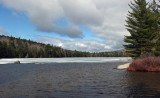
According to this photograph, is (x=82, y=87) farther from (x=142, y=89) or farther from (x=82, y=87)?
(x=142, y=89)

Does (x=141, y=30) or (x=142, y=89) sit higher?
(x=141, y=30)

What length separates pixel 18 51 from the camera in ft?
517

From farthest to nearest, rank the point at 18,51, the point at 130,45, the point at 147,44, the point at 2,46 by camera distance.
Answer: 1. the point at 18,51
2. the point at 2,46
3. the point at 130,45
4. the point at 147,44

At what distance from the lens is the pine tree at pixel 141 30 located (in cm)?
3698

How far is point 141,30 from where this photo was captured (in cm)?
3669

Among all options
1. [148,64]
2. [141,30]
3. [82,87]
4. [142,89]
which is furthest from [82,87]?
[141,30]

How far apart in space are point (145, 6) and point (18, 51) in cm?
14668

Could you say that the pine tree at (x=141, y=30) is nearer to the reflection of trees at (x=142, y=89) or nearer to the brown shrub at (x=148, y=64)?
the brown shrub at (x=148, y=64)

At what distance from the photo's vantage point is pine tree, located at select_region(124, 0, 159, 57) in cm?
3698

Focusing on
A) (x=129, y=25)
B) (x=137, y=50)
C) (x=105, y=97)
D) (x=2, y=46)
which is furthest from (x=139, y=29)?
(x=2, y=46)

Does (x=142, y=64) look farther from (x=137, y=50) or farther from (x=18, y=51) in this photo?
(x=18, y=51)

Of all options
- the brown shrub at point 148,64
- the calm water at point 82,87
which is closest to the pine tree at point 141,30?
the brown shrub at point 148,64

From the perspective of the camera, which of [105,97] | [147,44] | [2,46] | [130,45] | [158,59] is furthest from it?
[2,46]

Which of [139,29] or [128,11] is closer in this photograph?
[139,29]
